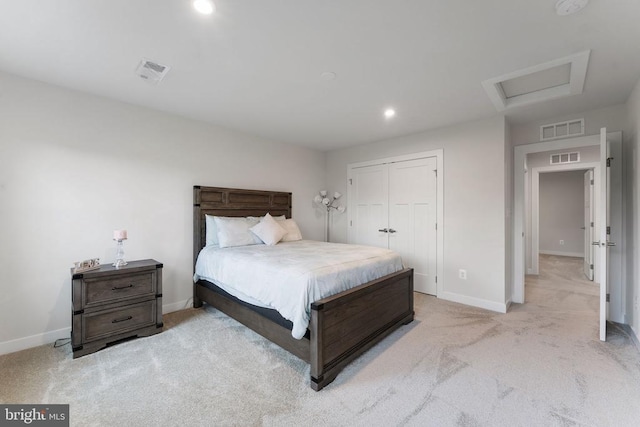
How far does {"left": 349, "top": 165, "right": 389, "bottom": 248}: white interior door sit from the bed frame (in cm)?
166

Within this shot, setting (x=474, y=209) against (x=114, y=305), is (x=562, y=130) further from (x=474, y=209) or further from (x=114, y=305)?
(x=114, y=305)

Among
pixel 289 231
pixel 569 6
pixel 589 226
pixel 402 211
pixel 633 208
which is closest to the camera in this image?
pixel 569 6

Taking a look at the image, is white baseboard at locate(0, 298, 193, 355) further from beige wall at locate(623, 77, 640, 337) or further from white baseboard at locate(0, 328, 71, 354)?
beige wall at locate(623, 77, 640, 337)

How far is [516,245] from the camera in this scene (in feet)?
12.4

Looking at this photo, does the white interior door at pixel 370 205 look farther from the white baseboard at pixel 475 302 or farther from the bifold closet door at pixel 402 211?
the white baseboard at pixel 475 302

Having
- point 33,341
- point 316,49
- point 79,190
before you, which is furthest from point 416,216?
point 33,341

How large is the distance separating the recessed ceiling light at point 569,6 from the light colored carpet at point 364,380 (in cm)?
247

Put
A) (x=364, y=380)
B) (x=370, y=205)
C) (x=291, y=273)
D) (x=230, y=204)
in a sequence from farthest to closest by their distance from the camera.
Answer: (x=370, y=205) → (x=230, y=204) → (x=291, y=273) → (x=364, y=380)


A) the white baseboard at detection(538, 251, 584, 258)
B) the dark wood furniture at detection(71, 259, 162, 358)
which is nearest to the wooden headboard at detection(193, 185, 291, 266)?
the dark wood furniture at detection(71, 259, 162, 358)

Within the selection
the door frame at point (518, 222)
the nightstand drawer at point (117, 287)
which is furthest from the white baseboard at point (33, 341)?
the door frame at point (518, 222)

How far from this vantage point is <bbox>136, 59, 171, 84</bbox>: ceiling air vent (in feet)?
7.45

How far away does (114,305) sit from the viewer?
255 centimetres

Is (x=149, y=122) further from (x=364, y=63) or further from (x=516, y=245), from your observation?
(x=516, y=245)
